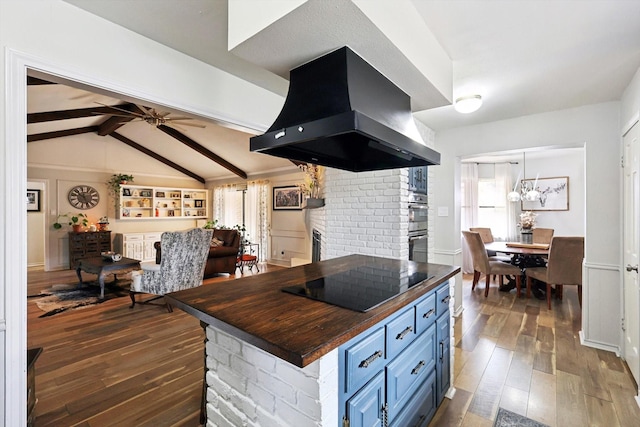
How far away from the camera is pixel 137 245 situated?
767 centimetres

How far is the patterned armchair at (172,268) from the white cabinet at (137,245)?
408cm

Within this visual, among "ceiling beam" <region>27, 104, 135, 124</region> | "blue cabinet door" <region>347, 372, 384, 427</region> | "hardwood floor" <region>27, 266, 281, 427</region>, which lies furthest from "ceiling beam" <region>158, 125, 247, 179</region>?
"blue cabinet door" <region>347, 372, 384, 427</region>

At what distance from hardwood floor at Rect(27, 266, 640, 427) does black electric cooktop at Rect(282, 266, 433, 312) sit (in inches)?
37.5

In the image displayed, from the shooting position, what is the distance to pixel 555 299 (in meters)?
4.48

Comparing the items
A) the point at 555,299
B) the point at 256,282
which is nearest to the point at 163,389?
the point at 256,282

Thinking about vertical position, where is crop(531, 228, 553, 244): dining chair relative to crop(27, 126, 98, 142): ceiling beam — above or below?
below

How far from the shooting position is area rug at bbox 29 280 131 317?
402 centimetres

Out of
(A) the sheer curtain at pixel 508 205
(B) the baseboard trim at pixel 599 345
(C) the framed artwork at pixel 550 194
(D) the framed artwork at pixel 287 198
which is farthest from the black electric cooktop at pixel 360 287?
(C) the framed artwork at pixel 550 194

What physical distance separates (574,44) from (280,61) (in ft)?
6.07

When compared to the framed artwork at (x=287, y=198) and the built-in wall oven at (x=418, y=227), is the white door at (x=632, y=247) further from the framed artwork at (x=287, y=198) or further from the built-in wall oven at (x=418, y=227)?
the framed artwork at (x=287, y=198)

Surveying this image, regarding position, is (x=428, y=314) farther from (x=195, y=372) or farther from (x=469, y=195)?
(x=469, y=195)

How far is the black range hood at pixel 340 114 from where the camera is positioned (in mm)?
1308

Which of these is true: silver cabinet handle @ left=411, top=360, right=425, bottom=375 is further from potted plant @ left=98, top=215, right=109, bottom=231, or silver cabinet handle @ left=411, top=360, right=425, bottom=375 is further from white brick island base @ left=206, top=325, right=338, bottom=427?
potted plant @ left=98, top=215, right=109, bottom=231

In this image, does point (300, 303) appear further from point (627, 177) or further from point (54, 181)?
point (54, 181)
